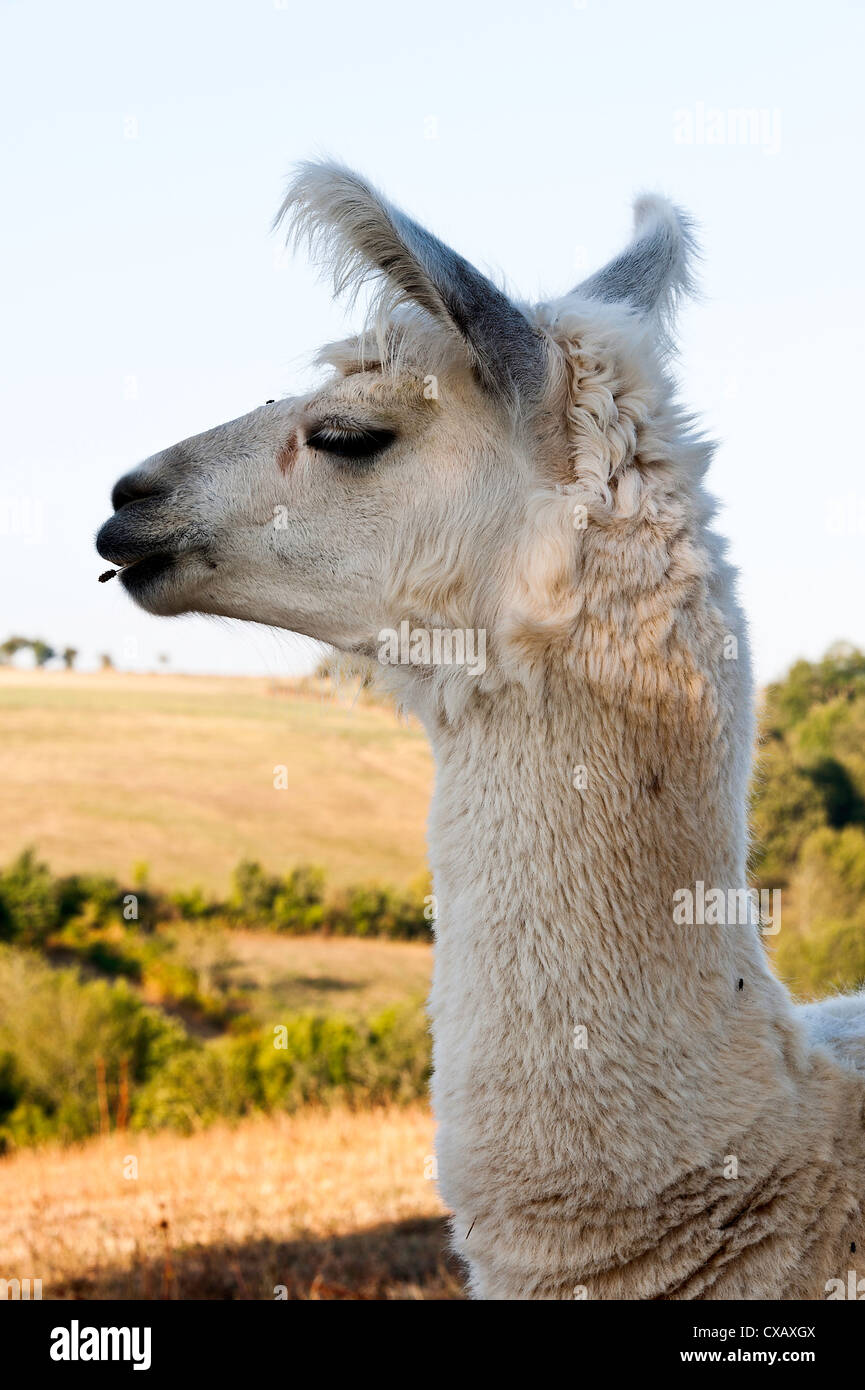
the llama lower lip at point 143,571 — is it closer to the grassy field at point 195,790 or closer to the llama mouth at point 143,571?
the llama mouth at point 143,571

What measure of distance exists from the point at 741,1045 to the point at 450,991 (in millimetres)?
547

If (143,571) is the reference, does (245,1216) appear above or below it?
below

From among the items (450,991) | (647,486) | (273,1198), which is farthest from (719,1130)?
(273,1198)

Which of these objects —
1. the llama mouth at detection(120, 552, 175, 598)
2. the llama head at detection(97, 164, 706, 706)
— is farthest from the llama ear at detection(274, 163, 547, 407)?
the llama mouth at detection(120, 552, 175, 598)

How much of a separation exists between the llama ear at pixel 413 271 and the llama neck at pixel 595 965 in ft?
2.09

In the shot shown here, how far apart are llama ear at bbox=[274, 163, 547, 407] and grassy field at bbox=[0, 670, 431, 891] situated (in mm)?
19513

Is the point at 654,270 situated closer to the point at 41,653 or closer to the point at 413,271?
the point at 413,271

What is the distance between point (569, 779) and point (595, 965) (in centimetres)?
34

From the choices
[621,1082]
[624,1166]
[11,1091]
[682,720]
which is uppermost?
[682,720]

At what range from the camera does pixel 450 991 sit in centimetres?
211

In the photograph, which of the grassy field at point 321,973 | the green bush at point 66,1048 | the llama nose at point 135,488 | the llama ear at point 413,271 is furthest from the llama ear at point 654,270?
the grassy field at point 321,973

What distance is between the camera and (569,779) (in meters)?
2.06

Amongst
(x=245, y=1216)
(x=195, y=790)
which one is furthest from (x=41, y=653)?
(x=245, y=1216)
